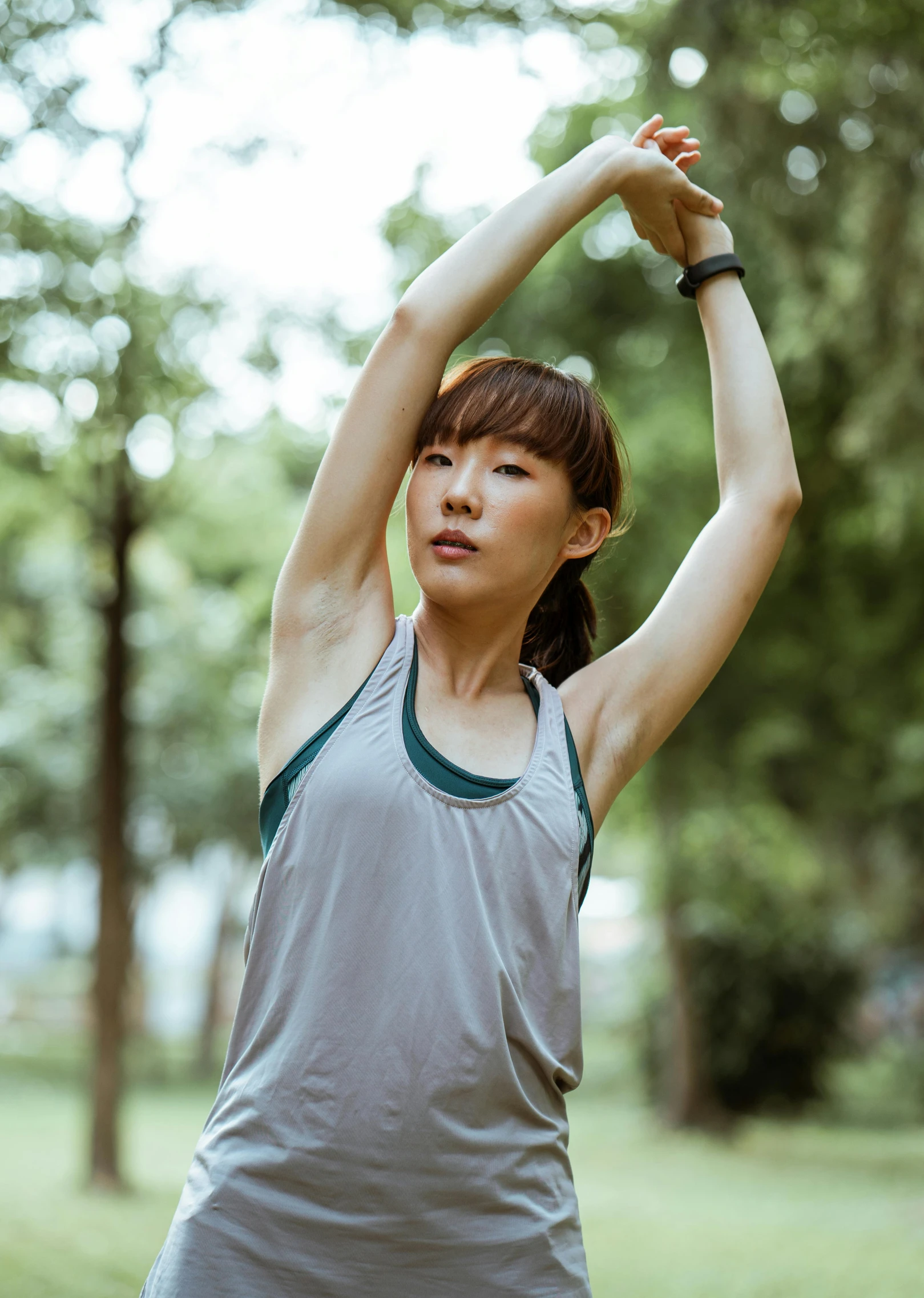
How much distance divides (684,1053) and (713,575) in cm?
1093

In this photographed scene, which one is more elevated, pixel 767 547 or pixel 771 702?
pixel 771 702

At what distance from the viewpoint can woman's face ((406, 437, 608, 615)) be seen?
1424mm

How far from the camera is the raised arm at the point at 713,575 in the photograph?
1.54m

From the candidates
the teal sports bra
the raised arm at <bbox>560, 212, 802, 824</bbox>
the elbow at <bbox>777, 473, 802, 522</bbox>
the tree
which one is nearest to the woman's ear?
the raised arm at <bbox>560, 212, 802, 824</bbox>

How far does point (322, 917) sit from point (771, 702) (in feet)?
32.5

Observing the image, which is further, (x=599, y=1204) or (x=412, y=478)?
(x=599, y=1204)

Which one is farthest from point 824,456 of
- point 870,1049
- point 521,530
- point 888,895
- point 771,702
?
point 888,895

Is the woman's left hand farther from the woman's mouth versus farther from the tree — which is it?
the tree

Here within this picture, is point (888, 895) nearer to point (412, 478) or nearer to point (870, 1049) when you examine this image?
point (870, 1049)

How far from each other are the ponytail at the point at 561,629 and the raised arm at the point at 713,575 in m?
0.14

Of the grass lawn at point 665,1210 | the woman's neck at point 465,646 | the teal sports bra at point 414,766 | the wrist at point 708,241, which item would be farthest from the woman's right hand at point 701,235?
the grass lawn at point 665,1210

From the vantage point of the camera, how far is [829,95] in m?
5.46

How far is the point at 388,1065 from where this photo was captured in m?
1.24

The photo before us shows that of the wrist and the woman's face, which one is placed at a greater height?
the wrist
